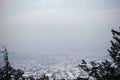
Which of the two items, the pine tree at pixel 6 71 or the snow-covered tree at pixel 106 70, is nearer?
the snow-covered tree at pixel 106 70

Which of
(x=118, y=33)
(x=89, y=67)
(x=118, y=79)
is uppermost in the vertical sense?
(x=118, y=33)

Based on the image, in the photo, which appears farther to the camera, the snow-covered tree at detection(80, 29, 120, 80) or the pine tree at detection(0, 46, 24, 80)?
the pine tree at detection(0, 46, 24, 80)

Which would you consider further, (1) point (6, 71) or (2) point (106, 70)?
(1) point (6, 71)

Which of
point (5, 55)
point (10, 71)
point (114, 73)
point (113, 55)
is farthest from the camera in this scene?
point (10, 71)

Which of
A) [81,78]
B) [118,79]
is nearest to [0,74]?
[81,78]

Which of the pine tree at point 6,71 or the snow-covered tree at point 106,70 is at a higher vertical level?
the pine tree at point 6,71

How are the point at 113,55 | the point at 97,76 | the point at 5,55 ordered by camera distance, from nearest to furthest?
the point at 97,76 → the point at 113,55 → the point at 5,55

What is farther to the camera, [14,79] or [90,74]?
A: [14,79]

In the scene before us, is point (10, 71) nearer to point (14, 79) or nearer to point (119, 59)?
point (14, 79)

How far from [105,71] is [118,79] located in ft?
1.65

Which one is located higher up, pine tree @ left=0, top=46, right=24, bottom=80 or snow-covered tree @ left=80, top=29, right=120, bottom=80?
pine tree @ left=0, top=46, right=24, bottom=80

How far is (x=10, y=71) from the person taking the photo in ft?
39.2

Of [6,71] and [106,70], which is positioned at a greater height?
[6,71]

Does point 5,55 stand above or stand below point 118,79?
above
